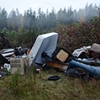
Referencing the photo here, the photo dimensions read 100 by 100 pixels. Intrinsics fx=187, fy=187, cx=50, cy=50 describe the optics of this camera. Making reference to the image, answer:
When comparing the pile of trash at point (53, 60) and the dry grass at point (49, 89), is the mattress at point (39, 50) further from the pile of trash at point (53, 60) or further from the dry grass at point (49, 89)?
the dry grass at point (49, 89)

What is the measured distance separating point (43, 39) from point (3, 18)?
44.8 m

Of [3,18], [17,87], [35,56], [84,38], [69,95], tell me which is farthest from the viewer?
[3,18]

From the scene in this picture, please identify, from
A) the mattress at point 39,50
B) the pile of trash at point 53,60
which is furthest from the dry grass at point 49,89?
the mattress at point 39,50

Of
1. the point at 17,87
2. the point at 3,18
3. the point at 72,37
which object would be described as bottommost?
the point at 3,18

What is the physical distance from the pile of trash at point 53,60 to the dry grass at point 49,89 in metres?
0.33

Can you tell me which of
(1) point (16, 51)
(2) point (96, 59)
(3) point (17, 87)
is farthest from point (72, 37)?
(3) point (17, 87)

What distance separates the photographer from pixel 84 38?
8.46 metres

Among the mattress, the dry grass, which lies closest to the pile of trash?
the mattress

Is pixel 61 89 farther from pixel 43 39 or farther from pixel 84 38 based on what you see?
pixel 84 38

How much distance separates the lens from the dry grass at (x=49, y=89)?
3.56 metres

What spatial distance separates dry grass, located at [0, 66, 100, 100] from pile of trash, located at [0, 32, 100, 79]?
33 centimetres

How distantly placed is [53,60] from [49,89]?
198 cm

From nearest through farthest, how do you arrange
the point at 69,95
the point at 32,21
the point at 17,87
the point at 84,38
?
the point at 17,87 < the point at 69,95 < the point at 84,38 < the point at 32,21

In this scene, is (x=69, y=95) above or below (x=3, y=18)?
above
